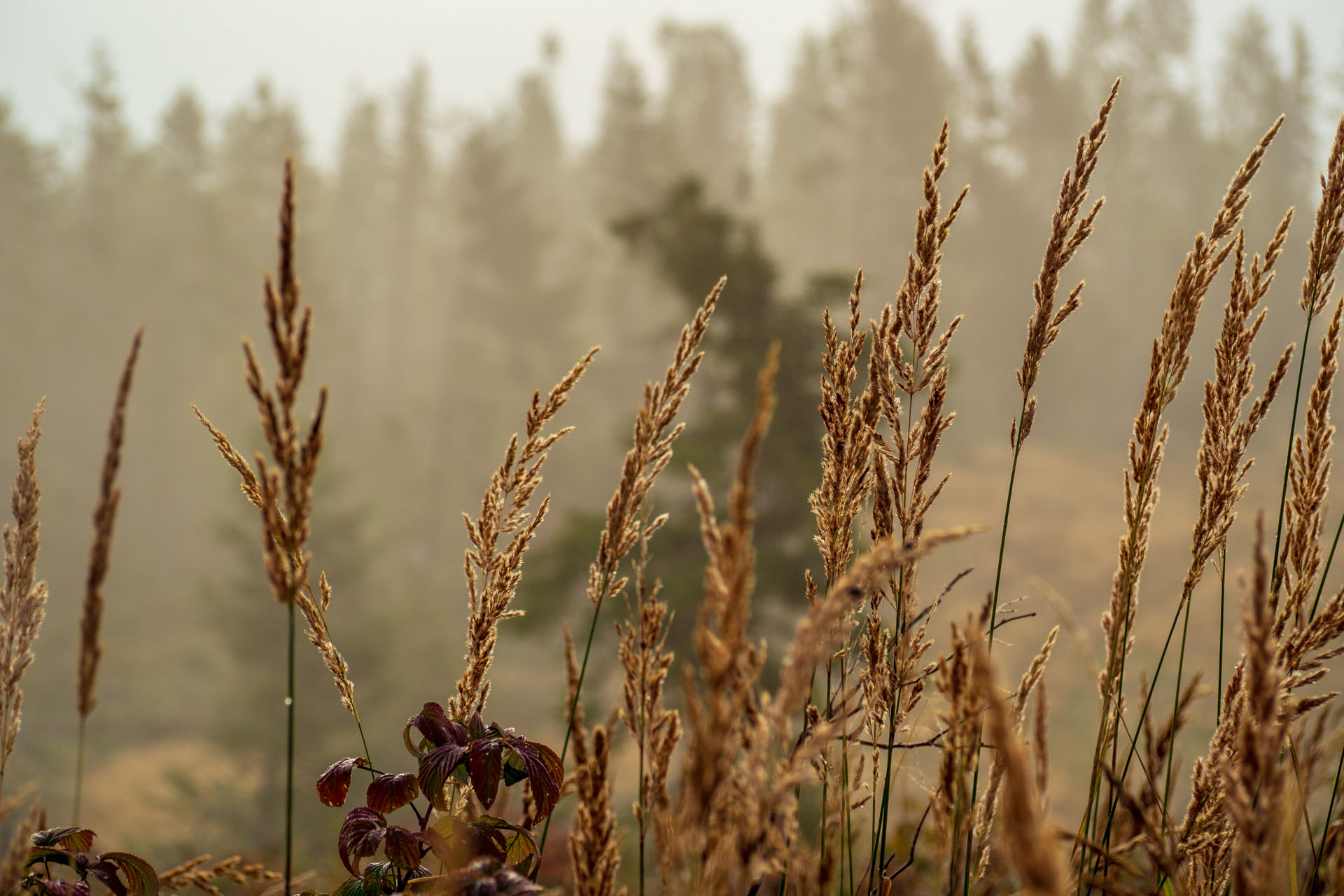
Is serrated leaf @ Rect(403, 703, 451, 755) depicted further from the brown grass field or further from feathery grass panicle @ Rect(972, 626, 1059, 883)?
feathery grass panicle @ Rect(972, 626, 1059, 883)

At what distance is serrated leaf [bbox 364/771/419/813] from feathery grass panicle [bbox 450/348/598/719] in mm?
134

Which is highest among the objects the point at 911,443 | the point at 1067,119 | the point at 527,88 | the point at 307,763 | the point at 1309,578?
the point at 527,88

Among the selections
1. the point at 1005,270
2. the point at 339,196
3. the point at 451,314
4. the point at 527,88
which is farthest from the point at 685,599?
the point at 339,196

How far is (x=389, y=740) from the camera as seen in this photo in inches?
704

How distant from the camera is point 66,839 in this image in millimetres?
1251

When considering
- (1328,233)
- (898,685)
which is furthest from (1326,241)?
(898,685)

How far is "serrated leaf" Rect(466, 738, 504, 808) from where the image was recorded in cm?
111

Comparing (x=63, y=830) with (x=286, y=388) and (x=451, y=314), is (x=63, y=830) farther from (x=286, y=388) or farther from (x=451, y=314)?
(x=451, y=314)

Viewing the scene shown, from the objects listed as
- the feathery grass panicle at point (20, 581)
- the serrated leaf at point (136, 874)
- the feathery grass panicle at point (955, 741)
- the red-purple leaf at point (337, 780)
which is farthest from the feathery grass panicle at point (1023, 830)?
the feathery grass panicle at point (20, 581)

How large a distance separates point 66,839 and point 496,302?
32532mm

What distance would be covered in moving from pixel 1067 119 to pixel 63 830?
4633 cm

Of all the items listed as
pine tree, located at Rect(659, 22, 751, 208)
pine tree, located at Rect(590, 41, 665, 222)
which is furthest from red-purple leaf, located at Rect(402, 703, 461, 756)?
pine tree, located at Rect(659, 22, 751, 208)

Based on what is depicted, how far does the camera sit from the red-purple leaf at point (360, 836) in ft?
3.72

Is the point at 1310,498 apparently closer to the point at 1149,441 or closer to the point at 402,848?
the point at 1149,441
